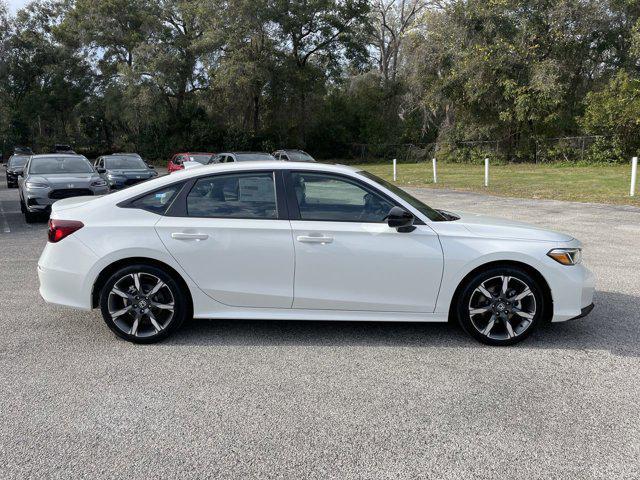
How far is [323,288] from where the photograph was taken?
15.1 feet

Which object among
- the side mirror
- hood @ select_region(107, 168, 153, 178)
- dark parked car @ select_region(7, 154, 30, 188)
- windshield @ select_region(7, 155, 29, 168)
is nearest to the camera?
the side mirror

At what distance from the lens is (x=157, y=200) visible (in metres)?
4.77

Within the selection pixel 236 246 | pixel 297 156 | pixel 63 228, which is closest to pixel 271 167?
pixel 236 246

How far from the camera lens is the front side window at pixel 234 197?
186 inches

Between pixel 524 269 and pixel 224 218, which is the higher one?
pixel 224 218

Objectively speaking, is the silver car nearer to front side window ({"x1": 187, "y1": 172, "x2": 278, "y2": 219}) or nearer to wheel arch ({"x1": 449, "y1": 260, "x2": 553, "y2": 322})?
front side window ({"x1": 187, "y1": 172, "x2": 278, "y2": 219})

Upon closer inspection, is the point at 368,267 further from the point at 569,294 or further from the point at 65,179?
the point at 65,179

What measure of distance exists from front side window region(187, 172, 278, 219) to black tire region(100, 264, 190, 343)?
63cm

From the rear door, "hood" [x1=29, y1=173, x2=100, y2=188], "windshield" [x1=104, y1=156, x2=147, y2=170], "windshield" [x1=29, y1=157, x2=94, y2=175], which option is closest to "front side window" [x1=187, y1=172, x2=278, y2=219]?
the rear door

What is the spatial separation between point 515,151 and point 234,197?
1318 inches

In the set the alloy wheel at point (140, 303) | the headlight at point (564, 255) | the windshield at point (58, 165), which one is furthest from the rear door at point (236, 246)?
the windshield at point (58, 165)

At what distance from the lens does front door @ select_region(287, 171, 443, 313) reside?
14.9 feet

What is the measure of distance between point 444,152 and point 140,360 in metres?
36.9

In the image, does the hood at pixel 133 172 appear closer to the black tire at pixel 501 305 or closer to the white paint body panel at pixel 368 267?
the white paint body panel at pixel 368 267
